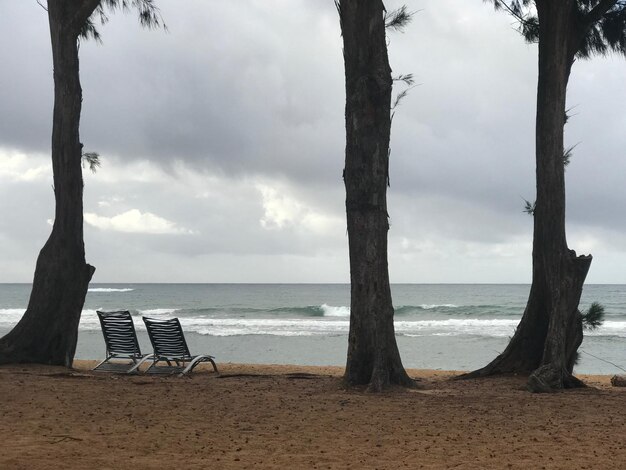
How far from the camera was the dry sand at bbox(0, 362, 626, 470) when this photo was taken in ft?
15.7

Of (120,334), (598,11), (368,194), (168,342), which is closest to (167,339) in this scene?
(168,342)

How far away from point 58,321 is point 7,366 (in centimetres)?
88

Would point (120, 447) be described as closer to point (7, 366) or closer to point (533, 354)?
point (7, 366)

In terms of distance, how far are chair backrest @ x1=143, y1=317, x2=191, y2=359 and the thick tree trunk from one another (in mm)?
2980

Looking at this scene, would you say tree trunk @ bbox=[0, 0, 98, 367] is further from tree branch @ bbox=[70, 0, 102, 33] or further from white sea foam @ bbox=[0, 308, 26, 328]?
white sea foam @ bbox=[0, 308, 26, 328]

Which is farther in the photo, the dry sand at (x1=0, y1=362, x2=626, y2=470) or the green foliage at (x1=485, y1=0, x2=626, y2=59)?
the green foliage at (x1=485, y1=0, x2=626, y2=59)

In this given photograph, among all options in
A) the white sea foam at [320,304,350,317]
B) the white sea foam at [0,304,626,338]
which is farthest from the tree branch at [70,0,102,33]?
the white sea foam at [320,304,350,317]

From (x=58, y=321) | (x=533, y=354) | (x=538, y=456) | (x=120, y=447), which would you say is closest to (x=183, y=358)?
(x=58, y=321)

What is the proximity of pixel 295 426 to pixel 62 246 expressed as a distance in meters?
5.65

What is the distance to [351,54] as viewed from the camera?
28.1 ft

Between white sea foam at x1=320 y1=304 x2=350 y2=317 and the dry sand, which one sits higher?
white sea foam at x1=320 y1=304 x2=350 y2=317

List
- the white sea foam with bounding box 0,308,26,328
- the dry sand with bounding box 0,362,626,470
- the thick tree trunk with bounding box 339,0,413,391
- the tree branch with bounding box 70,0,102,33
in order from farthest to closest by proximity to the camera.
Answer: the white sea foam with bounding box 0,308,26,328 < the tree branch with bounding box 70,0,102,33 < the thick tree trunk with bounding box 339,0,413,391 < the dry sand with bounding box 0,362,626,470

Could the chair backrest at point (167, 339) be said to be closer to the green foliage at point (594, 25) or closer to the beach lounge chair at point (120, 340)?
the beach lounge chair at point (120, 340)

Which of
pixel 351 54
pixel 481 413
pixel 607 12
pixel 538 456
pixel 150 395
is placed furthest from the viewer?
pixel 607 12
